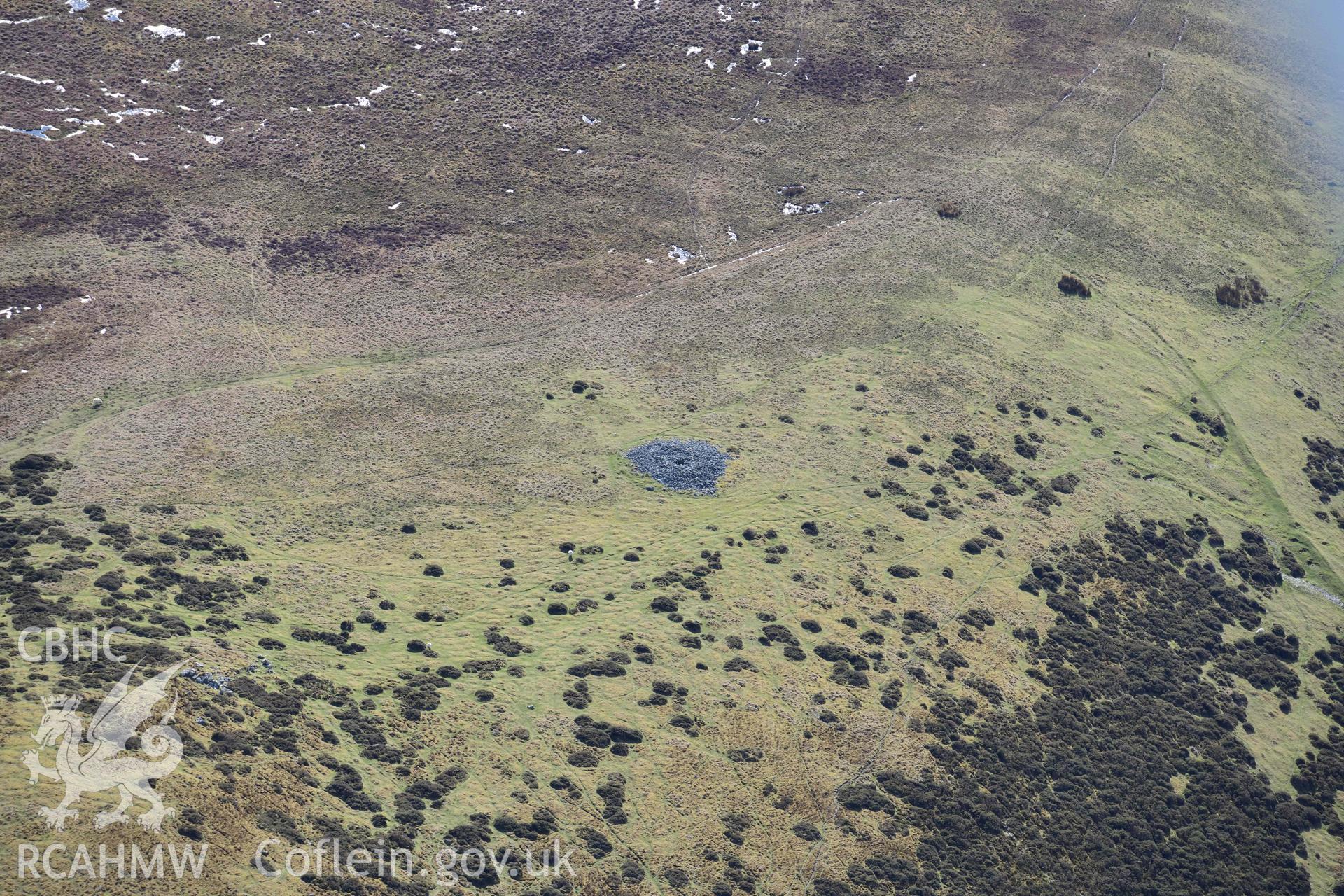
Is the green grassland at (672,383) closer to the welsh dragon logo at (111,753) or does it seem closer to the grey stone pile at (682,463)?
the welsh dragon logo at (111,753)

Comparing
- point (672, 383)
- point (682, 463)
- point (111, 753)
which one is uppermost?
point (111, 753)

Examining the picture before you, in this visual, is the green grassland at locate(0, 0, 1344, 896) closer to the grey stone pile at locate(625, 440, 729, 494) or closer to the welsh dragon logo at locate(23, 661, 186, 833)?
the welsh dragon logo at locate(23, 661, 186, 833)

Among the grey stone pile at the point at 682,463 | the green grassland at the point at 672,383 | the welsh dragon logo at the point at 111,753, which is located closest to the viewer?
the welsh dragon logo at the point at 111,753

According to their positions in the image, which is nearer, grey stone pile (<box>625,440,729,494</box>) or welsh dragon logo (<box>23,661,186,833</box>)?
welsh dragon logo (<box>23,661,186,833</box>)

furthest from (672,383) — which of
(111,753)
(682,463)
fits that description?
(111,753)

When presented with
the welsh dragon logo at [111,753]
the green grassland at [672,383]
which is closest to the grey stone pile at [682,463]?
the green grassland at [672,383]

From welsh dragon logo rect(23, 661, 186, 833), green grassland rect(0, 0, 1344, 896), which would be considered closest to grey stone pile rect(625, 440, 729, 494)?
green grassland rect(0, 0, 1344, 896)

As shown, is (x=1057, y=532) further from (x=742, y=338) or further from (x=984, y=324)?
(x=742, y=338)

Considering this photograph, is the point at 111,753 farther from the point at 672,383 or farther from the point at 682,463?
the point at 672,383

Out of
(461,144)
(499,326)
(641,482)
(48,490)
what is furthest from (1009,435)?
(48,490)
